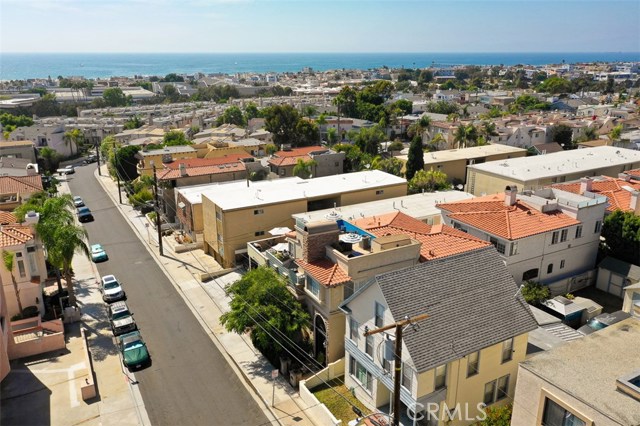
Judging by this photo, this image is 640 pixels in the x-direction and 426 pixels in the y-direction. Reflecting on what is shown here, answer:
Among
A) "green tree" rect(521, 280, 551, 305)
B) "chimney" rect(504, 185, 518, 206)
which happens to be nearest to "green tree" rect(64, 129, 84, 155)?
"chimney" rect(504, 185, 518, 206)

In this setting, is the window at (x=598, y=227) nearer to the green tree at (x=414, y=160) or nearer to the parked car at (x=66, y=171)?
the green tree at (x=414, y=160)

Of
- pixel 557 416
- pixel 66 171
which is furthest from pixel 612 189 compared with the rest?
pixel 66 171

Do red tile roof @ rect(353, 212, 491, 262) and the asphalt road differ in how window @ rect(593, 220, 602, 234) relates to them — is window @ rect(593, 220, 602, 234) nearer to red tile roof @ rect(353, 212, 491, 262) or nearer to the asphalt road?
red tile roof @ rect(353, 212, 491, 262)

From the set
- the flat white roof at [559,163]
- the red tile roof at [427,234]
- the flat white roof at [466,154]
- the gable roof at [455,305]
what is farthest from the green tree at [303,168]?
the gable roof at [455,305]

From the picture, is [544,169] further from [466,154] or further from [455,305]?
[455,305]

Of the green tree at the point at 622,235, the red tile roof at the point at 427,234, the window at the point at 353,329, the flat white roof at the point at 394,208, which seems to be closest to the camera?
the window at the point at 353,329

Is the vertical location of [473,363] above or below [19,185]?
below
